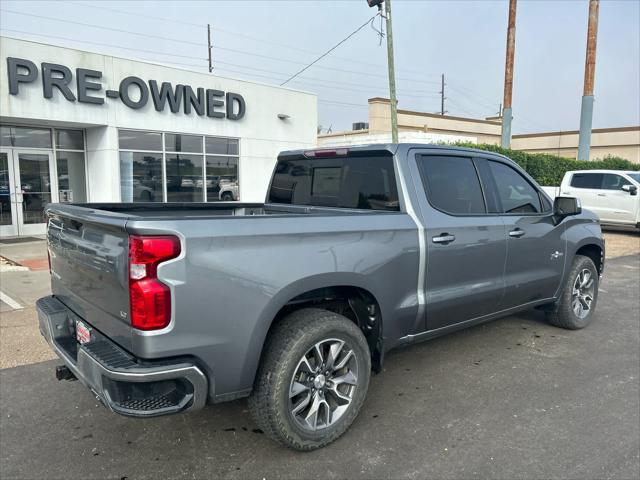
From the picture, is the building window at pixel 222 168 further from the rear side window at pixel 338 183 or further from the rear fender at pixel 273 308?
the rear fender at pixel 273 308

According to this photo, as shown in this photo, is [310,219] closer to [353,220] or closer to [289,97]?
[353,220]

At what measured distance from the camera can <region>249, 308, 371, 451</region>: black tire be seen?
111 inches

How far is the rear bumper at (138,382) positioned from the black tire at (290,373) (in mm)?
395

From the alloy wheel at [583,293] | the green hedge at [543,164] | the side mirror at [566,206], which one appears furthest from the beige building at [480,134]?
the side mirror at [566,206]

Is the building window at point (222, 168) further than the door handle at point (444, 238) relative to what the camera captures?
Yes

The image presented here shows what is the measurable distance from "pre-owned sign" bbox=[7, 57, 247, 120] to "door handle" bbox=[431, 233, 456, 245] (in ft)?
35.2

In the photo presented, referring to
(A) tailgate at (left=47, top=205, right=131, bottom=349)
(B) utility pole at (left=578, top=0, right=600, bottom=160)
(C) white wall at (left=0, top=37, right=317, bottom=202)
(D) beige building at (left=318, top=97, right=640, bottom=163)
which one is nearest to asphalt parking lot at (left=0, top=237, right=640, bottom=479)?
(A) tailgate at (left=47, top=205, right=131, bottom=349)

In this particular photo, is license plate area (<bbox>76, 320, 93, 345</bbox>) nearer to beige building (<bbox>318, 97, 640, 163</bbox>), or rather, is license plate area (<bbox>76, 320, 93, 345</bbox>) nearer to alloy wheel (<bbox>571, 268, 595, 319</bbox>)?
alloy wheel (<bbox>571, 268, 595, 319</bbox>)

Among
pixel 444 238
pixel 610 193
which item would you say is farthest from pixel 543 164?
pixel 444 238

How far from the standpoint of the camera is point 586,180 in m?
14.7

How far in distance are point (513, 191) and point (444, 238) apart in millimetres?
1332

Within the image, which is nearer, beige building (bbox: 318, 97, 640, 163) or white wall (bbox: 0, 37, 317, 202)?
white wall (bbox: 0, 37, 317, 202)

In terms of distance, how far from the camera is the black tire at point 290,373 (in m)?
2.82

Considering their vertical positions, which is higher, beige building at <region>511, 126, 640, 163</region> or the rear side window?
beige building at <region>511, 126, 640, 163</region>
